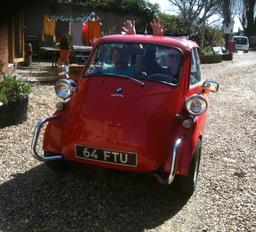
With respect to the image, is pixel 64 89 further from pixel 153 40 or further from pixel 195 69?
pixel 195 69

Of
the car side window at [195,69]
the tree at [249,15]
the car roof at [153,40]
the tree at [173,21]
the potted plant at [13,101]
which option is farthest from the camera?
the tree at [249,15]

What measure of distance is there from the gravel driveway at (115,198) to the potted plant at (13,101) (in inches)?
13.3

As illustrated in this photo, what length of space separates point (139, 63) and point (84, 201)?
1.64m

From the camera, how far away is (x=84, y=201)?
4.43m

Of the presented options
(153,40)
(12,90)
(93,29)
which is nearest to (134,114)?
(153,40)

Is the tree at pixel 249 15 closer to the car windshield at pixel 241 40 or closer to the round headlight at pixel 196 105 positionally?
the car windshield at pixel 241 40

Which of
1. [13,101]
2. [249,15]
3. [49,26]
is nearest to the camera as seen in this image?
[13,101]

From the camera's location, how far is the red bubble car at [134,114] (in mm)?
4336

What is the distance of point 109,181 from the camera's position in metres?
4.98

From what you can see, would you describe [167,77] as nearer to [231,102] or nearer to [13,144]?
[13,144]

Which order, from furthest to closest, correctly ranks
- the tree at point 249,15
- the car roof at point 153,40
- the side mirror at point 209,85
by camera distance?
1. the tree at point 249,15
2. the side mirror at point 209,85
3. the car roof at point 153,40

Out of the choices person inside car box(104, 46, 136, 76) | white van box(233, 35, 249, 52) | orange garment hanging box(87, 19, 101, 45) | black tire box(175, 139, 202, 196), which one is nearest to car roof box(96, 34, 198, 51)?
person inside car box(104, 46, 136, 76)

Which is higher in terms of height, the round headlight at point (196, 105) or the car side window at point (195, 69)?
Answer: the car side window at point (195, 69)

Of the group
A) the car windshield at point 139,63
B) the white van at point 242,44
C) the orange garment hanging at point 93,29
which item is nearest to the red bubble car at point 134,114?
the car windshield at point 139,63
